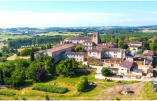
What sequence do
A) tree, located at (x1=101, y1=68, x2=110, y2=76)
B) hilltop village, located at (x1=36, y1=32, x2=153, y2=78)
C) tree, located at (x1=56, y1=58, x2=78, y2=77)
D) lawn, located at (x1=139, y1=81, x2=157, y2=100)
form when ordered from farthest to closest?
1. tree, located at (x1=56, y1=58, x2=78, y2=77)
2. tree, located at (x1=101, y1=68, x2=110, y2=76)
3. hilltop village, located at (x1=36, y1=32, x2=153, y2=78)
4. lawn, located at (x1=139, y1=81, x2=157, y2=100)

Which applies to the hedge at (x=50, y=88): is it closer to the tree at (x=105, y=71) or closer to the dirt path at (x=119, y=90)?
the dirt path at (x=119, y=90)

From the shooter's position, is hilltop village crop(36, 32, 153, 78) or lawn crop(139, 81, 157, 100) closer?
lawn crop(139, 81, 157, 100)

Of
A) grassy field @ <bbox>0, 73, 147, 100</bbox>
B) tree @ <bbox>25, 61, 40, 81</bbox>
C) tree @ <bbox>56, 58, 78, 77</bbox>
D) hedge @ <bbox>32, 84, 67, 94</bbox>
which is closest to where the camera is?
grassy field @ <bbox>0, 73, 147, 100</bbox>

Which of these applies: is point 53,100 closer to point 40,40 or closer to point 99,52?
point 99,52

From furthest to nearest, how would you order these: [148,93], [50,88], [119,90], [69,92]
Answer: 1. [50,88]
2. [69,92]
3. [119,90]
4. [148,93]

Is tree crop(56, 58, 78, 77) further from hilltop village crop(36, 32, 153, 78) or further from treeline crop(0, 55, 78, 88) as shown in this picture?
hilltop village crop(36, 32, 153, 78)

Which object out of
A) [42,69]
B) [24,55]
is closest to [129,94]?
[42,69]

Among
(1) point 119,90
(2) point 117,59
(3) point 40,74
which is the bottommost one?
(1) point 119,90

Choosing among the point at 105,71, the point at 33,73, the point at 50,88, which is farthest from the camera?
the point at 33,73

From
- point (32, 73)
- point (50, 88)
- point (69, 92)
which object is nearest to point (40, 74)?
point (32, 73)

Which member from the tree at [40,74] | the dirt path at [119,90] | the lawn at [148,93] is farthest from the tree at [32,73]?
the lawn at [148,93]

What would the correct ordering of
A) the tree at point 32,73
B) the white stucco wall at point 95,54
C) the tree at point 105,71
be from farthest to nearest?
the white stucco wall at point 95,54, the tree at point 32,73, the tree at point 105,71

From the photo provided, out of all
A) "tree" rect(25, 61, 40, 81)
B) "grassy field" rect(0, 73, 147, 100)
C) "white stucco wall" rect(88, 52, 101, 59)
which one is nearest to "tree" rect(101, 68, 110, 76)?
"grassy field" rect(0, 73, 147, 100)

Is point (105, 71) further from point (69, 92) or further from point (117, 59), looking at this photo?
point (69, 92)
